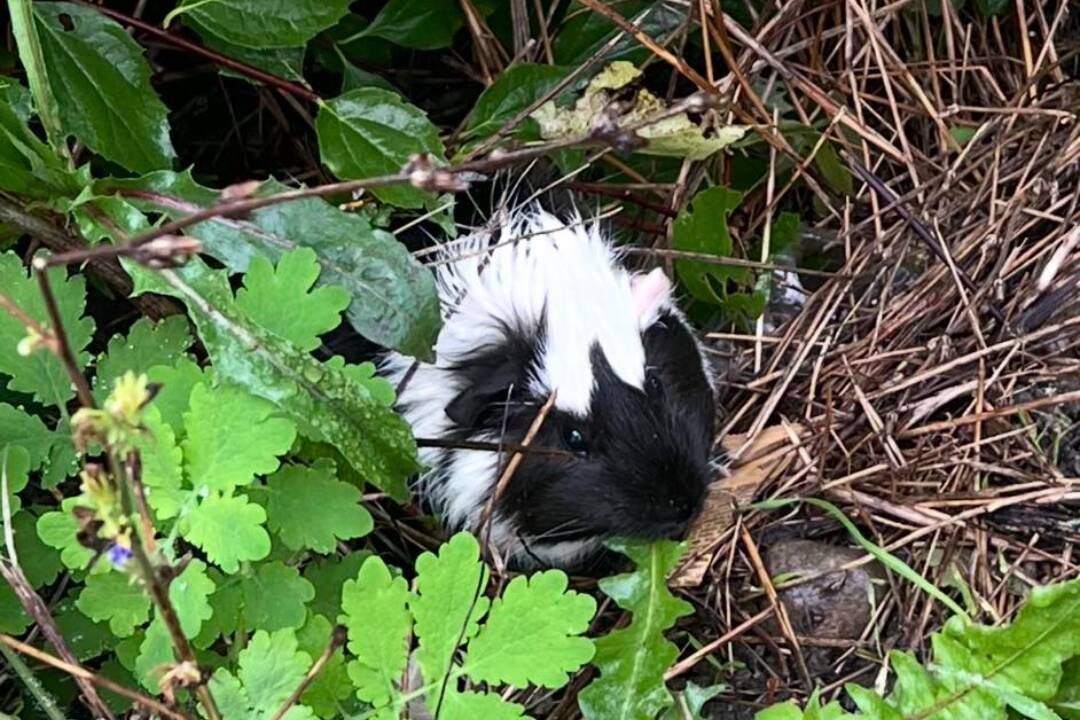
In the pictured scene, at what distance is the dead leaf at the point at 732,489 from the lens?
8.09 feet

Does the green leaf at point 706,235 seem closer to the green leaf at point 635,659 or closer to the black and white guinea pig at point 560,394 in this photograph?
the black and white guinea pig at point 560,394

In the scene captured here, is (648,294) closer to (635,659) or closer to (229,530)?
(635,659)

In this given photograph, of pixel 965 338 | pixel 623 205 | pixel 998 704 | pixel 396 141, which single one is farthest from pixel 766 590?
pixel 396 141

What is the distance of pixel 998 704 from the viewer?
6.83 ft

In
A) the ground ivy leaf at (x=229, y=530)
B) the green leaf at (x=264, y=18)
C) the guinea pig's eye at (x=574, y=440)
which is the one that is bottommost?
the guinea pig's eye at (x=574, y=440)

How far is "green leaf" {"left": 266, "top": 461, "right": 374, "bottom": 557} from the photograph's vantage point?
187 centimetres

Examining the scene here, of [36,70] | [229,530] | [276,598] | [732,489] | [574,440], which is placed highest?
[36,70]

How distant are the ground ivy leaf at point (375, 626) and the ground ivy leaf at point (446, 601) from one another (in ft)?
0.10

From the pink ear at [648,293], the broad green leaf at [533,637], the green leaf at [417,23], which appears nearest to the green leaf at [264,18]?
the green leaf at [417,23]

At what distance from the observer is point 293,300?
6.15 feet

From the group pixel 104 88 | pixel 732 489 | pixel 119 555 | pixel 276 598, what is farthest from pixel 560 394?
pixel 119 555

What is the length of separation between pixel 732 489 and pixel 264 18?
1288 millimetres

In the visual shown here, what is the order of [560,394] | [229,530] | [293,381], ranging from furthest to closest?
[560,394], [293,381], [229,530]

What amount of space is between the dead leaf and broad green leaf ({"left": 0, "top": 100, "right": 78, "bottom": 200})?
130 centimetres
